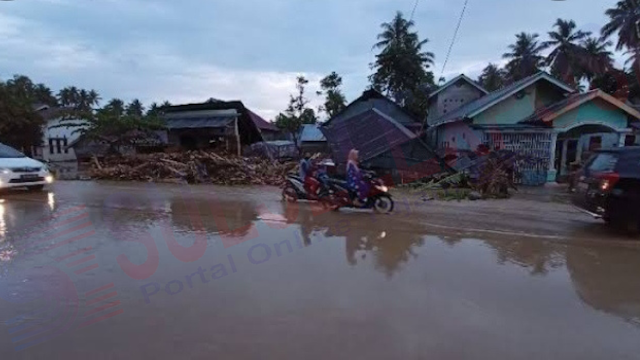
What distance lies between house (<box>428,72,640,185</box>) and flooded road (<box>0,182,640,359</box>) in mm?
9064

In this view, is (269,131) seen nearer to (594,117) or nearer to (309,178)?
(594,117)

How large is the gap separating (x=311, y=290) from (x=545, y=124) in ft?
51.1

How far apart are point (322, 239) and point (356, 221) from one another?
1.71m

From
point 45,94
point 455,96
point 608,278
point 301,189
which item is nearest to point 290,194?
point 301,189

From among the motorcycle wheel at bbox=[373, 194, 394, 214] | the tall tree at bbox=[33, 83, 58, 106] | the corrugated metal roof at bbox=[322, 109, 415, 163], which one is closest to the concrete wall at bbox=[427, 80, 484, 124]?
the corrugated metal roof at bbox=[322, 109, 415, 163]

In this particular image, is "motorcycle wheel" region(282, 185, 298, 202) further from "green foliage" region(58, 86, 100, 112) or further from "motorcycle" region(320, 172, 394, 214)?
"green foliage" region(58, 86, 100, 112)

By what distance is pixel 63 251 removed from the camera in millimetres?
6074

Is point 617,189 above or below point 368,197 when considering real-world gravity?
above

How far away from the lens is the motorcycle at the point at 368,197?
31.2ft

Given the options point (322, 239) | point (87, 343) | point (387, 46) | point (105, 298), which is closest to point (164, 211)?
point (322, 239)

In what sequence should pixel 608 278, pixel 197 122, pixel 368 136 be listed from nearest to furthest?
pixel 608 278 < pixel 368 136 < pixel 197 122

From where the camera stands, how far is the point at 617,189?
23.3 ft

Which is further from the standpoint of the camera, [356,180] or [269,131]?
[269,131]

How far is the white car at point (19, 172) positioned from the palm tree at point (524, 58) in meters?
42.9
